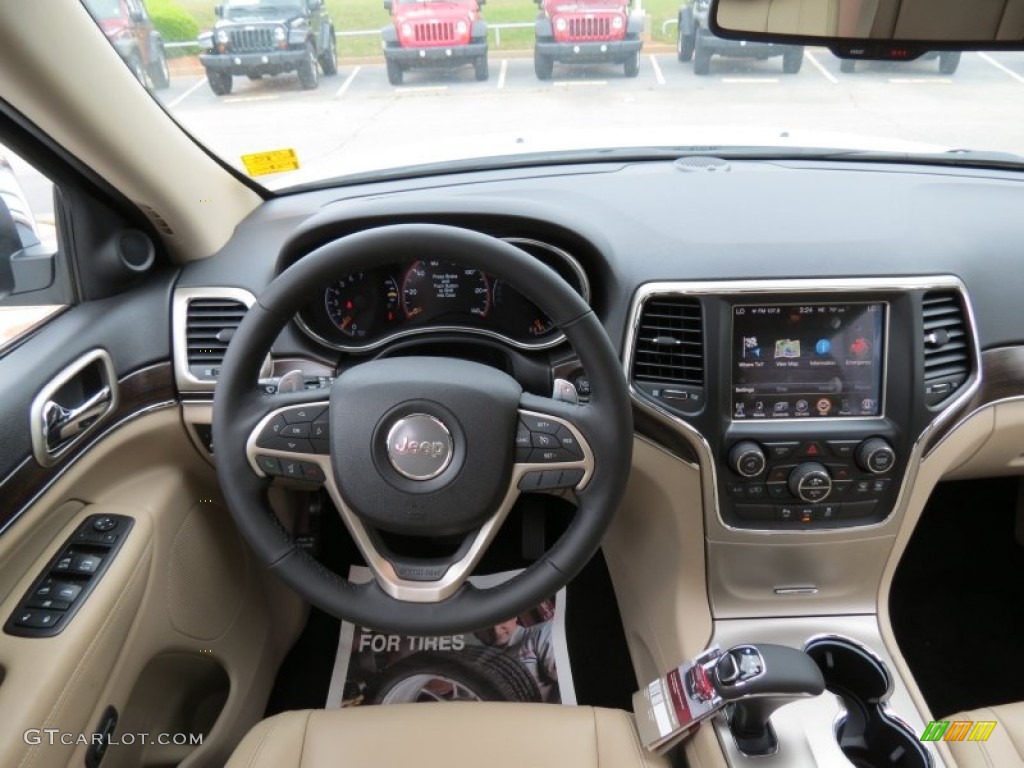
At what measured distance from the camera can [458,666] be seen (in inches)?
80.7

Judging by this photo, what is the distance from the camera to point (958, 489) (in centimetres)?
244

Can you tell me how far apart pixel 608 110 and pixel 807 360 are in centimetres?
84

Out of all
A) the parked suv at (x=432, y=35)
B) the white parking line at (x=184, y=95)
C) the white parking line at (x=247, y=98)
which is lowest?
the white parking line at (x=247, y=98)

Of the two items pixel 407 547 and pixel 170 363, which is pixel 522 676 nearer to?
pixel 407 547

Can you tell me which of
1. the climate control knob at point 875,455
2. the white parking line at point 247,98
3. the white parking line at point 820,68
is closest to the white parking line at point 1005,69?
the white parking line at point 820,68

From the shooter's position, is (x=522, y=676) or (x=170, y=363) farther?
(x=522, y=676)

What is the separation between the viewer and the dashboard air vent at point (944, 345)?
1530 millimetres

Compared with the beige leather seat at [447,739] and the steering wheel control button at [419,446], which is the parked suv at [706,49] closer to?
the steering wheel control button at [419,446]

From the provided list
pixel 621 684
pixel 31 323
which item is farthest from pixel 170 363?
pixel 621 684

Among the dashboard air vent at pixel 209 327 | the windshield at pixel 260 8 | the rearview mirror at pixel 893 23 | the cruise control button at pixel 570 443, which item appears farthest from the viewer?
the windshield at pixel 260 8

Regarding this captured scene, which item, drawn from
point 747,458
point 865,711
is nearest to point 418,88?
point 747,458

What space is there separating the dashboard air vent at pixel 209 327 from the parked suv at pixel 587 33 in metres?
0.93

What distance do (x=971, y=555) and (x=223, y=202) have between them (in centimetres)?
233

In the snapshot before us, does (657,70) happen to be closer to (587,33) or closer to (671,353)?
(587,33)
